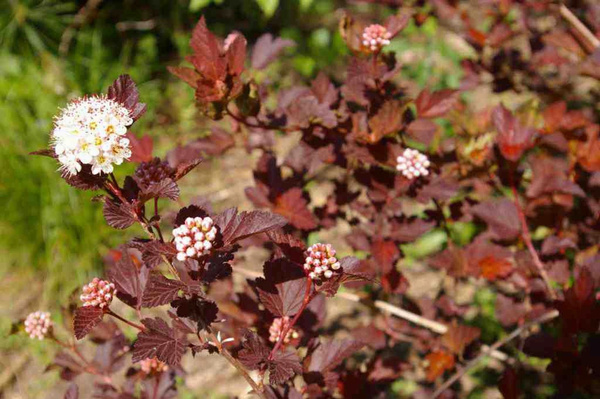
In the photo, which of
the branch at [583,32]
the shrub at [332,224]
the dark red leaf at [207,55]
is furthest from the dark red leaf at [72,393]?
the branch at [583,32]

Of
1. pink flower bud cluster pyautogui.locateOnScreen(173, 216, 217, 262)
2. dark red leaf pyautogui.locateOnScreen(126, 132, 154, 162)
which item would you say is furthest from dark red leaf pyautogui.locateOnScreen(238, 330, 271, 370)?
dark red leaf pyautogui.locateOnScreen(126, 132, 154, 162)

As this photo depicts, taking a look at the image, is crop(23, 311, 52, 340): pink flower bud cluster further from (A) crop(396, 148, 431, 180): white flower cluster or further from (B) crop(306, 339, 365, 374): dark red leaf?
(A) crop(396, 148, 431, 180): white flower cluster

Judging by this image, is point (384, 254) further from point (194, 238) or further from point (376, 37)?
point (194, 238)

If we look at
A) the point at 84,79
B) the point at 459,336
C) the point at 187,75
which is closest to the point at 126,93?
the point at 187,75

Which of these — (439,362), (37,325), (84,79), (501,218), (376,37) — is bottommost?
(84,79)

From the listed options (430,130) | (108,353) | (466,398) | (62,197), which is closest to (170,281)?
(108,353)

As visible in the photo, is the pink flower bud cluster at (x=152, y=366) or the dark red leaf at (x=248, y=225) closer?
the dark red leaf at (x=248, y=225)

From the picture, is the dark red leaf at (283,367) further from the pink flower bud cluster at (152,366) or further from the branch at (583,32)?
the branch at (583,32)

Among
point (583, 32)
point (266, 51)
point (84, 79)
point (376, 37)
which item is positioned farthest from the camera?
point (84, 79)
